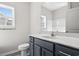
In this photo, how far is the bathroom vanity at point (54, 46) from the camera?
3.09 feet

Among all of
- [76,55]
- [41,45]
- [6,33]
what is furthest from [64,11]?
[6,33]

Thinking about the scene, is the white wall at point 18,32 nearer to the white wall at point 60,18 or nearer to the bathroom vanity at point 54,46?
the bathroom vanity at point 54,46

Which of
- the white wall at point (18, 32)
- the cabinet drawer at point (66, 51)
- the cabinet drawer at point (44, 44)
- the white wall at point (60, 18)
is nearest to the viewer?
the cabinet drawer at point (66, 51)

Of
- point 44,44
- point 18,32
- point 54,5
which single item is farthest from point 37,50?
point 54,5

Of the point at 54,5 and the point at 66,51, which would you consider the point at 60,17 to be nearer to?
the point at 54,5

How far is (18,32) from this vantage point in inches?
62.8

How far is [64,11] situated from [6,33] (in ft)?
3.80

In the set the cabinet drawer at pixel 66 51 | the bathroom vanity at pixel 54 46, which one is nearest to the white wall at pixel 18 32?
the bathroom vanity at pixel 54 46

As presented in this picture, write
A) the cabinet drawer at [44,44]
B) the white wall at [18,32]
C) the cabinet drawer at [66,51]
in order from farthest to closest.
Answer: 1. the white wall at [18,32]
2. the cabinet drawer at [44,44]
3. the cabinet drawer at [66,51]

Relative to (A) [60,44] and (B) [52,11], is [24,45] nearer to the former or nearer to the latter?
(A) [60,44]

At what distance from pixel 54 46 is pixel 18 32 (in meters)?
0.74

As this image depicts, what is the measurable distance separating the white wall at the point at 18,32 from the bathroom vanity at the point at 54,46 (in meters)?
0.19

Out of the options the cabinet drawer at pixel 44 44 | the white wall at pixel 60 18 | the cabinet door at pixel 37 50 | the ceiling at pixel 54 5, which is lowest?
the cabinet door at pixel 37 50

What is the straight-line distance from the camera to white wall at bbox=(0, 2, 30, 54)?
5.01ft
